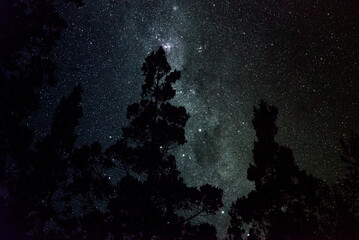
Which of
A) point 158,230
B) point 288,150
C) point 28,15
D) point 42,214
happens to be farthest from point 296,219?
point 28,15

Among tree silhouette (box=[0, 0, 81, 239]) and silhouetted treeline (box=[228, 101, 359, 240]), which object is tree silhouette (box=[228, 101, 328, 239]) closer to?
silhouetted treeline (box=[228, 101, 359, 240])

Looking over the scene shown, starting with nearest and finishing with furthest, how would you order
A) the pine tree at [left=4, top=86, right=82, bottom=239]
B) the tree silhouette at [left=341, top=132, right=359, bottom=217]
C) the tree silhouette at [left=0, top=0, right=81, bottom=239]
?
the tree silhouette at [left=0, top=0, right=81, bottom=239] → the pine tree at [left=4, top=86, right=82, bottom=239] → the tree silhouette at [left=341, top=132, right=359, bottom=217]

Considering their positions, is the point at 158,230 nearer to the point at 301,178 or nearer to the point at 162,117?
the point at 162,117

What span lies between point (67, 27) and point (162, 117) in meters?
5.94

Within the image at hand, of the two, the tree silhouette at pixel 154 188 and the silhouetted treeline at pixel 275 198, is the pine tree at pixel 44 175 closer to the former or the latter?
the tree silhouette at pixel 154 188

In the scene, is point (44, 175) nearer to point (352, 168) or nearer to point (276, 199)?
point (276, 199)

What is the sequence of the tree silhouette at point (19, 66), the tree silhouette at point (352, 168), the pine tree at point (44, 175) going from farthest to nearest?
the tree silhouette at point (352, 168) → the pine tree at point (44, 175) → the tree silhouette at point (19, 66)

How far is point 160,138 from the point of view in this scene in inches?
513

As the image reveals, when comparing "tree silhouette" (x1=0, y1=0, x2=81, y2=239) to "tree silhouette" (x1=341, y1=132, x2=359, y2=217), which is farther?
"tree silhouette" (x1=341, y1=132, x2=359, y2=217)

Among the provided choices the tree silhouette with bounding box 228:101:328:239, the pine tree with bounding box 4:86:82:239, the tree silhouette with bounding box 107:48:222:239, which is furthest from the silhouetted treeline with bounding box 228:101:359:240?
the pine tree with bounding box 4:86:82:239

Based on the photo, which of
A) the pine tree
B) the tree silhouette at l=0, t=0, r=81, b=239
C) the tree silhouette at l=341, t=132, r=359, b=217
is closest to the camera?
the tree silhouette at l=0, t=0, r=81, b=239

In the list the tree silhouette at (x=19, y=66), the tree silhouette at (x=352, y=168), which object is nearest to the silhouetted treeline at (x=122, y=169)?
the tree silhouette at (x=19, y=66)

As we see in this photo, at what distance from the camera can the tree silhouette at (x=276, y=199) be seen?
45.4 feet

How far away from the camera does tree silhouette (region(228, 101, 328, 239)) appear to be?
1385 centimetres
